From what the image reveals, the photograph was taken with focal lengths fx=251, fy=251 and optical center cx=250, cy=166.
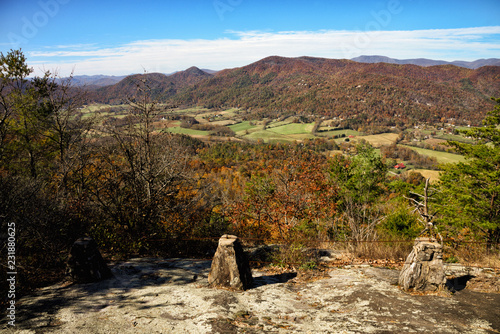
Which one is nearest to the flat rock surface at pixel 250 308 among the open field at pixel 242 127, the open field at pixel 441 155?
the open field at pixel 441 155

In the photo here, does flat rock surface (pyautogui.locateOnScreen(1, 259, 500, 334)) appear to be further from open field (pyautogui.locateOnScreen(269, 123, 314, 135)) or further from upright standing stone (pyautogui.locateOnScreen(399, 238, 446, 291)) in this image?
open field (pyautogui.locateOnScreen(269, 123, 314, 135))

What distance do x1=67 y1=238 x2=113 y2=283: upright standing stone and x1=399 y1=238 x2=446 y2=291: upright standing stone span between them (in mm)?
7491

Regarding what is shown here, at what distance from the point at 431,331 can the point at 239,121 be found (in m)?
125

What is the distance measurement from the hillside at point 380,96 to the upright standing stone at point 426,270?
11234 centimetres

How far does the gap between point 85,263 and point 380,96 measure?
156 m

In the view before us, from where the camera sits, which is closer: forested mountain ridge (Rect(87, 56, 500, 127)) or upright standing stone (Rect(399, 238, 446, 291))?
upright standing stone (Rect(399, 238, 446, 291))

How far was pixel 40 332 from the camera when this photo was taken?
443 centimetres

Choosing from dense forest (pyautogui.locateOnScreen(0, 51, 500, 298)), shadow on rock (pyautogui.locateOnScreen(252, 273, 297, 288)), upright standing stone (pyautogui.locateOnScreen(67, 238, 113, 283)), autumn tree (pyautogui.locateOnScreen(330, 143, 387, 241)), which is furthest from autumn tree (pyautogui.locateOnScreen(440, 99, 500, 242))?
upright standing stone (pyautogui.locateOnScreen(67, 238, 113, 283))

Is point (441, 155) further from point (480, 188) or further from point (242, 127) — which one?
point (242, 127)

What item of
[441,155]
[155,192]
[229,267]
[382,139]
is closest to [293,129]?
[382,139]

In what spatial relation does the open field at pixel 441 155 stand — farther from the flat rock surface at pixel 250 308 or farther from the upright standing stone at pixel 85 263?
the upright standing stone at pixel 85 263

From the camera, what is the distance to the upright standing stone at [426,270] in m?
5.84

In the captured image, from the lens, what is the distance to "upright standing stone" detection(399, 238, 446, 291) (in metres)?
5.84

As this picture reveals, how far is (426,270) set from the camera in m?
5.89
